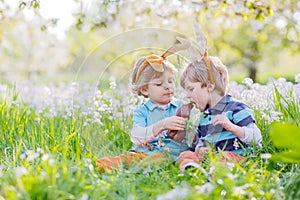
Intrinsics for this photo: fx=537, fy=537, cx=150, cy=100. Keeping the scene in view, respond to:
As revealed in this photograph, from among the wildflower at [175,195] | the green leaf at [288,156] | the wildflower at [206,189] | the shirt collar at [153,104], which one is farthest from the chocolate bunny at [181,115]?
the wildflower at [175,195]

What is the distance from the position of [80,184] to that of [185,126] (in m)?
1.00

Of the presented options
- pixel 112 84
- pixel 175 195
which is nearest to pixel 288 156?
pixel 175 195

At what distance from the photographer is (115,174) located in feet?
9.29

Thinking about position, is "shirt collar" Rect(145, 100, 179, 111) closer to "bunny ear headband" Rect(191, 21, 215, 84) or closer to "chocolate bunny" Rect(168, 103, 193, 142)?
"chocolate bunny" Rect(168, 103, 193, 142)

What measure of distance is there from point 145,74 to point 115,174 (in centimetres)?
73

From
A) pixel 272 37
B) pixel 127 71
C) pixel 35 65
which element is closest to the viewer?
pixel 127 71

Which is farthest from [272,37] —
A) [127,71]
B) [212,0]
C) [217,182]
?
[217,182]

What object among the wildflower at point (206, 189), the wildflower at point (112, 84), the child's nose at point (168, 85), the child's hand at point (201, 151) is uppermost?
the child's nose at point (168, 85)

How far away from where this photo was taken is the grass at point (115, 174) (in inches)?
89.7

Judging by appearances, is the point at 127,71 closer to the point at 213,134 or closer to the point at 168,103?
the point at 168,103

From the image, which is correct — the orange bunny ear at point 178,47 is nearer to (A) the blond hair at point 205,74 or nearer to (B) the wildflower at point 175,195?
(A) the blond hair at point 205,74

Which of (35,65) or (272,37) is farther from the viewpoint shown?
(35,65)

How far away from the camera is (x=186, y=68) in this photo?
3223mm

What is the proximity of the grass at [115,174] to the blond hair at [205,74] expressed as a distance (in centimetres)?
45
